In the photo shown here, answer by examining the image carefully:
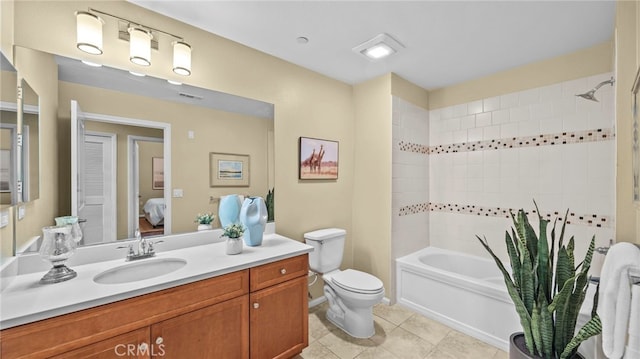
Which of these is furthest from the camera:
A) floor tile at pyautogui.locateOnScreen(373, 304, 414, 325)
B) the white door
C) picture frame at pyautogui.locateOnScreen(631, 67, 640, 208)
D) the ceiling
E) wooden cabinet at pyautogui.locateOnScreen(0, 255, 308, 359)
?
floor tile at pyautogui.locateOnScreen(373, 304, 414, 325)

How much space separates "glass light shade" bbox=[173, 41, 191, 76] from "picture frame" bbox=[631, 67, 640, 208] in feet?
7.99

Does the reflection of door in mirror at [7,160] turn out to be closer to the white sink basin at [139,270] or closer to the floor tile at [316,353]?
the white sink basin at [139,270]

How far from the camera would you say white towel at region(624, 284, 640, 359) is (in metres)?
0.88

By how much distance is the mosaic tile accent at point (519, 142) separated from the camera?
2111mm

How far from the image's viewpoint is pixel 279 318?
1673 millimetres

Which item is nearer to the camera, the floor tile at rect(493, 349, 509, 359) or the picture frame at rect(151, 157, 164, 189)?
the picture frame at rect(151, 157, 164, 189)

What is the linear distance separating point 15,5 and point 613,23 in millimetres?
3602

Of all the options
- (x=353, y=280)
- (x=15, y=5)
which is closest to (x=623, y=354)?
(x=353, y=280)

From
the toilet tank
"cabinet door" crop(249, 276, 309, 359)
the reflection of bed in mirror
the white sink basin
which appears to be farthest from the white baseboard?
the reflection of bed in mirror

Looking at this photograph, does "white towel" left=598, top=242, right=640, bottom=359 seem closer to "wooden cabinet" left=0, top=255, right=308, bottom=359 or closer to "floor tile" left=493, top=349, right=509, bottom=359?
"floor tile" left=493, top=349, right=509, bottom=359

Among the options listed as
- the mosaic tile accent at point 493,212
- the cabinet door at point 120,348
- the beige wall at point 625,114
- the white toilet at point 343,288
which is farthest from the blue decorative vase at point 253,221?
the beige wall at point 625,114

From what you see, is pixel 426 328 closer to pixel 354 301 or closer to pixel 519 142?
pixel 354 301

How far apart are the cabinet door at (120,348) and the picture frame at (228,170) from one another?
1018 millimetres

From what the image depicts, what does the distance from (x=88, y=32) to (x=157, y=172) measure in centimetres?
84
